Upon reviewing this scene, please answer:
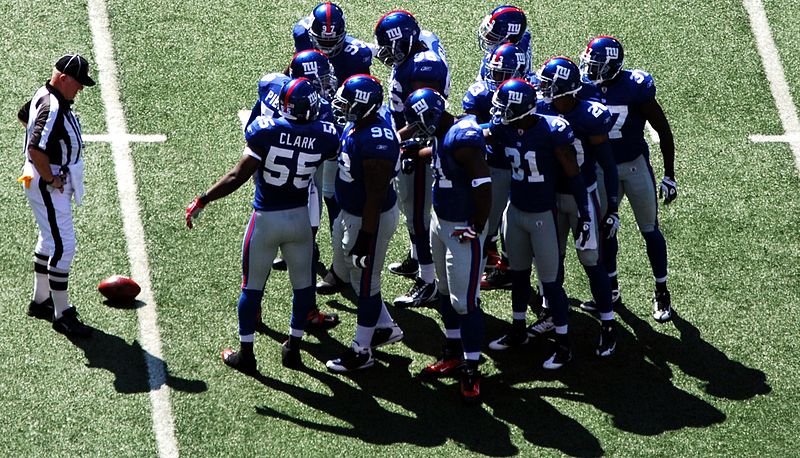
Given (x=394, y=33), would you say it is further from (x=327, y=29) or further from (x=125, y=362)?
(x=125, y=362)

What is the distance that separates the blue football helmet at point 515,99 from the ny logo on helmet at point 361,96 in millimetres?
856

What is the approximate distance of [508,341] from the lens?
898 cm

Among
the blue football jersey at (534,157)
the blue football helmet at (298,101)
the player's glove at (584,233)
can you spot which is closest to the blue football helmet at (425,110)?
the blue football jersey at (534,157)

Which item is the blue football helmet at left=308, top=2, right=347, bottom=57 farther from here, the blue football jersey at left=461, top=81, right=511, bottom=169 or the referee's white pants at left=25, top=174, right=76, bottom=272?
the referee's white pants at left=25, top=174, right=76, bottom=272

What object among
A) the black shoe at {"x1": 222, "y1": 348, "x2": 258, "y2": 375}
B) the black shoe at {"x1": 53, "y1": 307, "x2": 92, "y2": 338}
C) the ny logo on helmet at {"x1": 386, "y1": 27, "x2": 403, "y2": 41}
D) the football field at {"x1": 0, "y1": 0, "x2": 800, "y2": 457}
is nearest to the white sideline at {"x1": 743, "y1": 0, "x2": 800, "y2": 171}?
the football field at {"x1": 0, "y1": 0, "x2": 800, "y2": 457}

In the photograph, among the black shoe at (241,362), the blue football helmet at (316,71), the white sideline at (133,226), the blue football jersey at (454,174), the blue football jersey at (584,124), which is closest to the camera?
the blue football jersey at (454,174)

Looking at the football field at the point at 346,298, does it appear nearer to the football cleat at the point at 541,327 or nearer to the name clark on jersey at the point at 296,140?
the football cleat at the point at 541,327

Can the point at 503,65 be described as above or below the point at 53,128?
above

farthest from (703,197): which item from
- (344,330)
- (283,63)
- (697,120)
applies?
(283,63)

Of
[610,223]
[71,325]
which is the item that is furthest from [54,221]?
[610,223]

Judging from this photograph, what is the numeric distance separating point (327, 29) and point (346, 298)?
2086mm

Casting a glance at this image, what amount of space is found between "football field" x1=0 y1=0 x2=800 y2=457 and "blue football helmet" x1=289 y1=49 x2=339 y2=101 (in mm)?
1614

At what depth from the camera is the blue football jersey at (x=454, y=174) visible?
7.82 m

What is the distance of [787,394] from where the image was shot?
8492 millimetres
